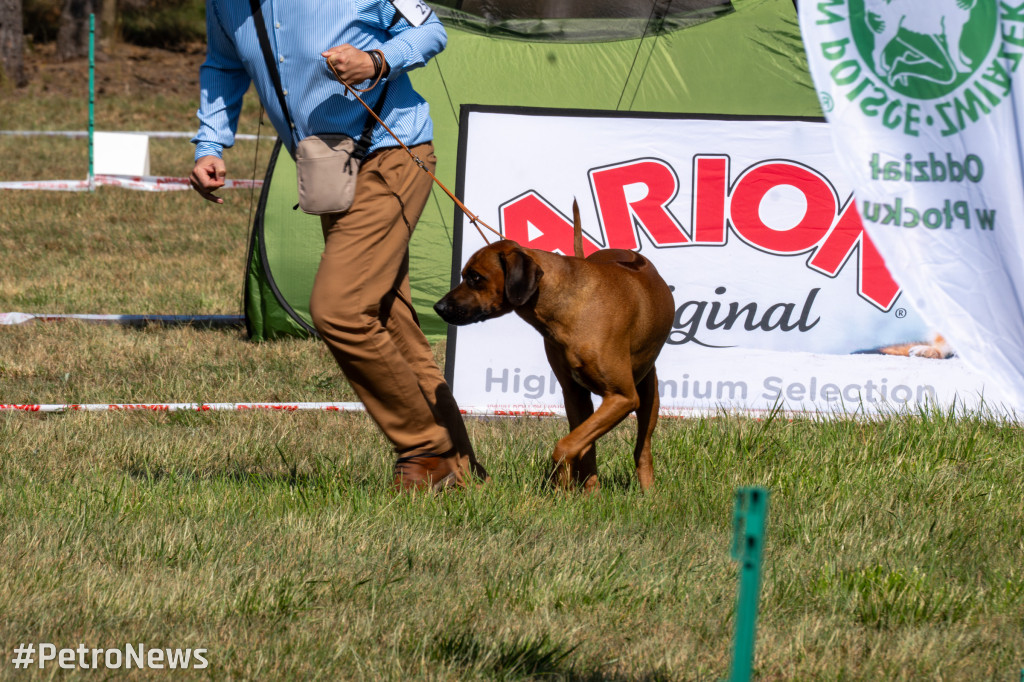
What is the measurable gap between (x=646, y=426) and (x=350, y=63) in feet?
5.06

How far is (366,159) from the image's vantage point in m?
3.78

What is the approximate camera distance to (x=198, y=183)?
3.95 m

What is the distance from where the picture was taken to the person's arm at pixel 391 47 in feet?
11.5

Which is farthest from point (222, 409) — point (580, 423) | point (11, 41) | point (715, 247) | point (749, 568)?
point (11, 41)

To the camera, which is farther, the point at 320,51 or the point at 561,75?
the point at 561,75

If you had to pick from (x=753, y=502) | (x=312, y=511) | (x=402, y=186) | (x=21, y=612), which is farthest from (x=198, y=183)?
(x=753, y=502)

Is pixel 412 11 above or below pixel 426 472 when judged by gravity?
above

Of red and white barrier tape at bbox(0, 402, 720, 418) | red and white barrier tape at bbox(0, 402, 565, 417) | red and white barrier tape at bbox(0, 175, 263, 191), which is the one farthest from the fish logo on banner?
red and white barrier tape at bbox(0, 175, 263, 191)

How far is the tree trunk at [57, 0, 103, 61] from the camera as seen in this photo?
24641 millimetres

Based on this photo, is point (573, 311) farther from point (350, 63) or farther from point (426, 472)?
point (350, 63)

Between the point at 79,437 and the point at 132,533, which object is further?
the point at 79,437

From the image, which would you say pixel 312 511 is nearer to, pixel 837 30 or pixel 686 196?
pixel 686 196

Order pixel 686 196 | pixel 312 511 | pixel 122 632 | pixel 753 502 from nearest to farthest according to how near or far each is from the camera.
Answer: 1. pixel 753 502
2. pixel 122 632
3. pixel 312 511
4. pixel 686 196

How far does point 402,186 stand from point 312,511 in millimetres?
1082
